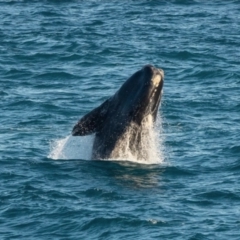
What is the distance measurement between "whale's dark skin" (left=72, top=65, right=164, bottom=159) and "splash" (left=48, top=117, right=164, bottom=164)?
0.08 metres

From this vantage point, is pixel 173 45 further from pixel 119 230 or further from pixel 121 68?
pixel 119 230

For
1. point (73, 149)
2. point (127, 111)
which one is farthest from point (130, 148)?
point (73, 149)

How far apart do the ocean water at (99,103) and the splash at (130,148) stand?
0.08 meters

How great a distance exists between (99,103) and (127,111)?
37.5 ft

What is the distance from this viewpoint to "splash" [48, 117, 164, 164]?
3281cm

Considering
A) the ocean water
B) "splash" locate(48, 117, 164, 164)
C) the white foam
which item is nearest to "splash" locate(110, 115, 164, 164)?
"splash" locate(48, 117, 164, 164)

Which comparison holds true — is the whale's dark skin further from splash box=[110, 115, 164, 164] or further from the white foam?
the white foam

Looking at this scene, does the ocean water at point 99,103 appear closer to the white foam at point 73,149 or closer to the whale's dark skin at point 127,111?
the white foam at point 73,149

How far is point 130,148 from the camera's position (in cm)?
3325

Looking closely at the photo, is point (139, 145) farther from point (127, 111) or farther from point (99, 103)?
point (99, 103)

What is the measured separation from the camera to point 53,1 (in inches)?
2707

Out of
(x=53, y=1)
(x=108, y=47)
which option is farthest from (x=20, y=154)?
(x=53, y=1)

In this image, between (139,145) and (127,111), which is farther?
(139,145)

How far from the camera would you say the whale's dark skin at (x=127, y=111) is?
32188mm
